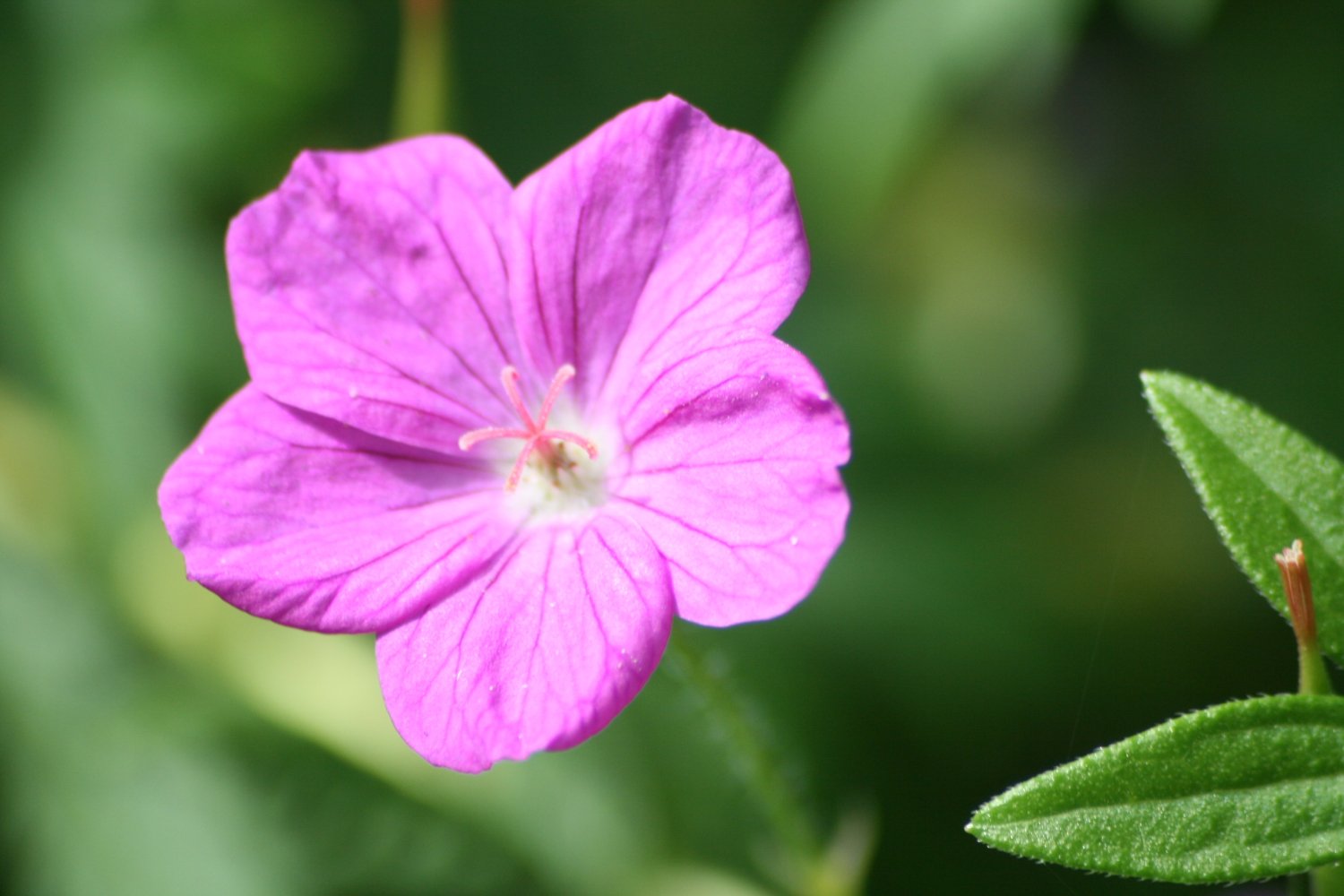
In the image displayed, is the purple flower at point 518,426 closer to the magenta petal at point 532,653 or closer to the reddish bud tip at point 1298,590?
the magenta petal at point 532,653

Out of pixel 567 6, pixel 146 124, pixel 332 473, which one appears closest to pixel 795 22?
pixel 567 6

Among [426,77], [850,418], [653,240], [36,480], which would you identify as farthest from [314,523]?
[850,418]

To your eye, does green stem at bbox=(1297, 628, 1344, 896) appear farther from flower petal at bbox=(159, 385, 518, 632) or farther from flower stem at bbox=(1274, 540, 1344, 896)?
flower petal at bbox=(159, 385, 518, 632)

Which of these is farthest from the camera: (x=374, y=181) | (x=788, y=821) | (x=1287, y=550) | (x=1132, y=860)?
(x=788, y=821)

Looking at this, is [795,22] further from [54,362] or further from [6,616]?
[6,616]

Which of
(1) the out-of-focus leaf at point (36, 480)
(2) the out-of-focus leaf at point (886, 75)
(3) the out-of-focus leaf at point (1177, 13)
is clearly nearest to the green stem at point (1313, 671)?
(3) the out-of-focus leaf at point (1177, 13)

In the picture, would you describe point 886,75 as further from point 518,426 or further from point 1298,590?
point 1298,590
